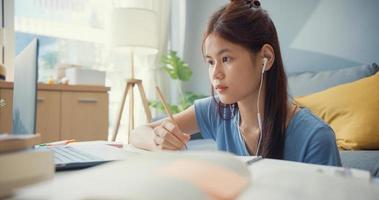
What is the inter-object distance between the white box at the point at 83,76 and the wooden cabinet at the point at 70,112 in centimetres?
14

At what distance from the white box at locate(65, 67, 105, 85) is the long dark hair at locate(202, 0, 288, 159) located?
174 centimetres

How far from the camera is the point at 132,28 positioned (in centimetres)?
254

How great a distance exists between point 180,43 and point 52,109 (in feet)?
5.31

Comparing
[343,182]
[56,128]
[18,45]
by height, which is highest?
[18,45]

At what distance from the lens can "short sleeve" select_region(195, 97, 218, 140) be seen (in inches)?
49.7

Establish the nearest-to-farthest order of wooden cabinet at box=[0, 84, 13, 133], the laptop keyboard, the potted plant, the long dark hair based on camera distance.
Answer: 1. the laptop keyboard
2. the long dark hair
3. wooden cabinet at box=[0, 84, 13, 133]
4. the potted plant

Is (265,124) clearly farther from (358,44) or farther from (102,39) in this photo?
(102,39)

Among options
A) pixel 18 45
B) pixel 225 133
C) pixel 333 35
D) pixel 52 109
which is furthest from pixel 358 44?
pixel 18 45

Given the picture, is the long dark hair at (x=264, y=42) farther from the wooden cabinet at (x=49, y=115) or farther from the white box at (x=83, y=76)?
the white box at (x=83, y=76)

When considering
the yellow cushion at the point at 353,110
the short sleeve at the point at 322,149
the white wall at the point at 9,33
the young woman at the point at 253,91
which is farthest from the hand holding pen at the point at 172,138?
the white wall at the point at 9,33

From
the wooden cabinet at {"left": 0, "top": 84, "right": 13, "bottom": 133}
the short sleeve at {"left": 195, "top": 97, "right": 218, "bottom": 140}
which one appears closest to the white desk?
the short sleeve at {"left": 195, "top": 97, "right": 218, "bottom": 140}

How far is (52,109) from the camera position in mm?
2330

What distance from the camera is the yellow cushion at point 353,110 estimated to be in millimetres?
1663

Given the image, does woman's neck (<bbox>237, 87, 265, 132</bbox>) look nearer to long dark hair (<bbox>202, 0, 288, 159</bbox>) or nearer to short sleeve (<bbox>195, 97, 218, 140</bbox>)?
long dark hair (<bbox>202, 0, 288, 159</bbox>)
